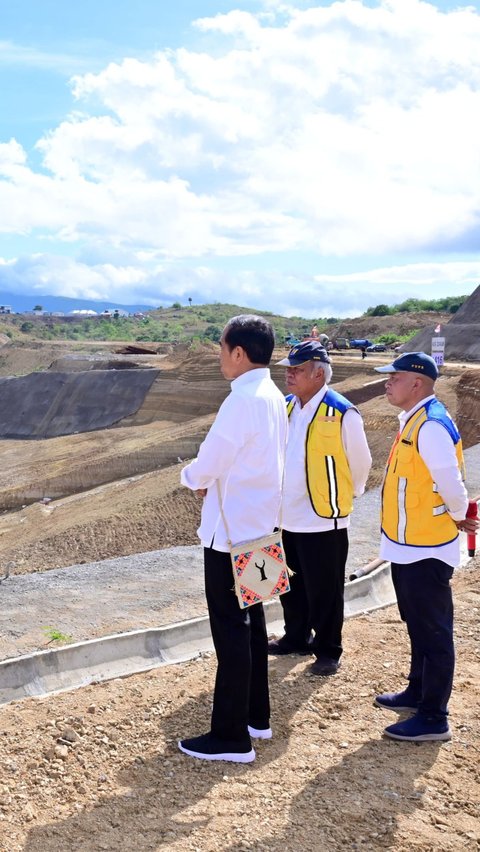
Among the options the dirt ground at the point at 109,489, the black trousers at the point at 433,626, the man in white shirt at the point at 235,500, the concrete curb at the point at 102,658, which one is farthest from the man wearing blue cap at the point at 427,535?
the dirt ground at the point at 109,489

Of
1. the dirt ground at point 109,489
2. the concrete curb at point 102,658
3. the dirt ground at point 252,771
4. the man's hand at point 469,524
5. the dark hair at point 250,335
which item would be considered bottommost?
the dirt ground at point 109,489

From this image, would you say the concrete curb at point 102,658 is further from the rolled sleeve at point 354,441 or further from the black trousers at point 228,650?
the rolled sleeve at point 354,441

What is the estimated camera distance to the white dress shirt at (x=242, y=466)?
3.42 meters

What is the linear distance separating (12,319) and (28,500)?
95491 mm

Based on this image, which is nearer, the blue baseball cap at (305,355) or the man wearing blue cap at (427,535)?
the man wearing blue cap at (427,535)

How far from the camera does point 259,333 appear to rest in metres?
3.59

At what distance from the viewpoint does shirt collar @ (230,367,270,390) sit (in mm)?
3559

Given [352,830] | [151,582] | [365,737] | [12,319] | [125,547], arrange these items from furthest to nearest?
[12,319] → [125,547] → [151,582] → [365,737] → [352,830]

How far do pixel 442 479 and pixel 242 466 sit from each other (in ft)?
2.98

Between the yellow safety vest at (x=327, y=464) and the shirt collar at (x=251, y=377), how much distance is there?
951mm

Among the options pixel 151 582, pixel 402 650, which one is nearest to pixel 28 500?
pixel 151 582

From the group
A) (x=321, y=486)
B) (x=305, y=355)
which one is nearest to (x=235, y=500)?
(x=321, y=486)

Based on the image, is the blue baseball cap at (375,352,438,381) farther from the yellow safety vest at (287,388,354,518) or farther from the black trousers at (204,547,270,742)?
the black trousers at (204,547,270,742)

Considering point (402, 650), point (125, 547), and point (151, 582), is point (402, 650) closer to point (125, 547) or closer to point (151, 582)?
point (151, 582)
